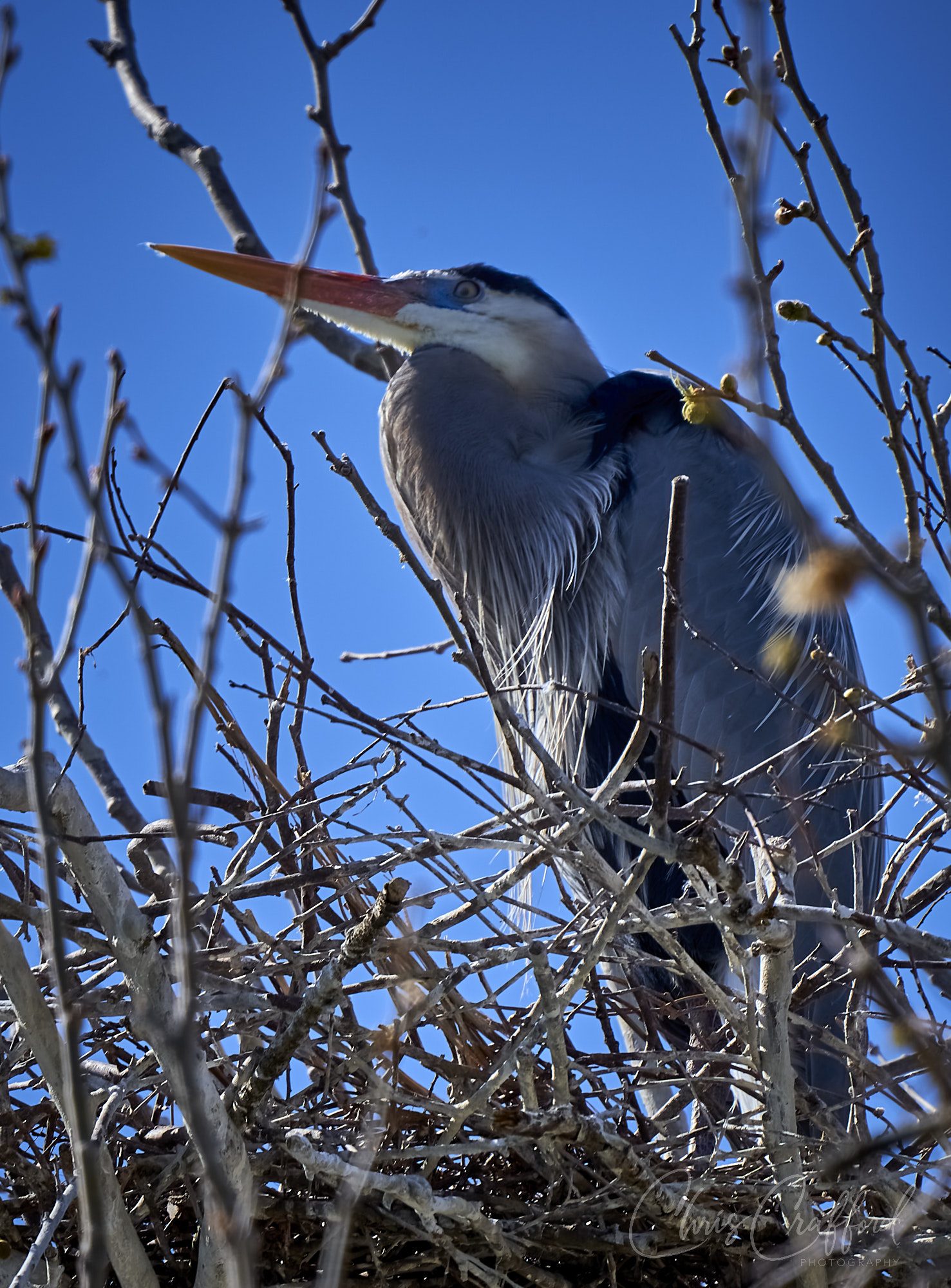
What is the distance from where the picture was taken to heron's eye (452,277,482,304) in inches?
149

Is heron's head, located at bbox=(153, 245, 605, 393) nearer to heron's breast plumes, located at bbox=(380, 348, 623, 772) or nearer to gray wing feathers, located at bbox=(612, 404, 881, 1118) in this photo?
heron's breast plumes, located at bbox=(380, 348, 623, 772)

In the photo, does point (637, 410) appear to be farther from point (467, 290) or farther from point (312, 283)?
point (312, 283)

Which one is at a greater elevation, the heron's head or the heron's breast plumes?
the heron's head

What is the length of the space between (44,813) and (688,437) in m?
2.68

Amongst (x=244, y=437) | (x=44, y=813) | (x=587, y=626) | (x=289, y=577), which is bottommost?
(x=44, y=813)

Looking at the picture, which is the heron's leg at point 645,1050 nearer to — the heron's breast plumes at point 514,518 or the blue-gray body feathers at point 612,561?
the blue-gray body feathers at point 612,561

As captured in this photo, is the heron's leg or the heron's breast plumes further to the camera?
the heron's breast plumes

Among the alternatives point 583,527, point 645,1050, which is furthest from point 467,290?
point 645,1050

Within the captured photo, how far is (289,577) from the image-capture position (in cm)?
201

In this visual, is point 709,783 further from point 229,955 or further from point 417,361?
point 417,361

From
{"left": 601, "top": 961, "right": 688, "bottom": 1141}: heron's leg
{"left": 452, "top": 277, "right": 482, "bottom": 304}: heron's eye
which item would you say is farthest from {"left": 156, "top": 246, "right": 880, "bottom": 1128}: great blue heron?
{"left": 601, "top": 961, "right": 688, "bottom": 1141}: heron's leg

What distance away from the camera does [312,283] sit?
11.9 ft

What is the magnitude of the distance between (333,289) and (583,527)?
0.97 meters

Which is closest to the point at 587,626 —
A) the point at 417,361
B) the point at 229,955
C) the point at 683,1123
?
the point at 417,361
